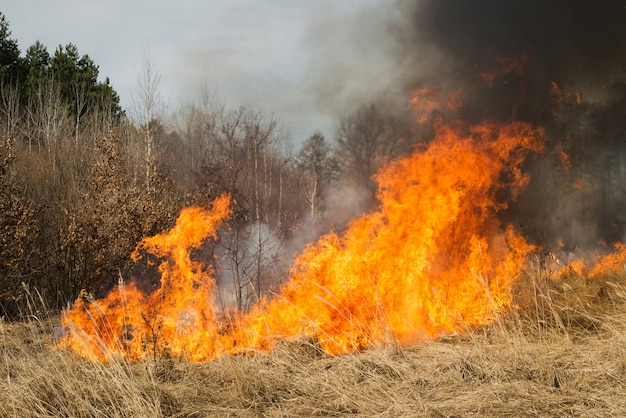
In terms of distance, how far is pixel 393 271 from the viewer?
806cm

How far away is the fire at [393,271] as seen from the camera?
7410 millimetres

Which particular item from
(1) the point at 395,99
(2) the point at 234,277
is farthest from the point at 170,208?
(1) the point at 395,99

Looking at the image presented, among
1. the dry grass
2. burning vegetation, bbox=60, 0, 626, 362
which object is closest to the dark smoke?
burning vegetation, bbox=60, 0, 626, 362

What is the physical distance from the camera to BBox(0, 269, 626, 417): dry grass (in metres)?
4.49

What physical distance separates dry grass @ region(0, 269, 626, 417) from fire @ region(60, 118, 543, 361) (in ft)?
3.60

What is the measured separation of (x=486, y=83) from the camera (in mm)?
9570

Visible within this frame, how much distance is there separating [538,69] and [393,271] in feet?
16.0

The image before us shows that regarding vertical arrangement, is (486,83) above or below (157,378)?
above

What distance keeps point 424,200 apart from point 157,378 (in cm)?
477

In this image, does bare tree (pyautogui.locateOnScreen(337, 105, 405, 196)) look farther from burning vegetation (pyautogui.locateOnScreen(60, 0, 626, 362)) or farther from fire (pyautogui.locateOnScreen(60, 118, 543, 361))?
fire (pyautogui.locateOnScreen(60, 118, 543, 361))

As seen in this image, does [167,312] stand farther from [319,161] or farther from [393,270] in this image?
[319,161]

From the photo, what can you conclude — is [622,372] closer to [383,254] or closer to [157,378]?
[383,254]

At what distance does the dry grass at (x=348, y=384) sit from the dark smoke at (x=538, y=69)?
4.57m

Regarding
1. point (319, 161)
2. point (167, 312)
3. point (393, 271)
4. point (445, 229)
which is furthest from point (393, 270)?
point (319, 161)
